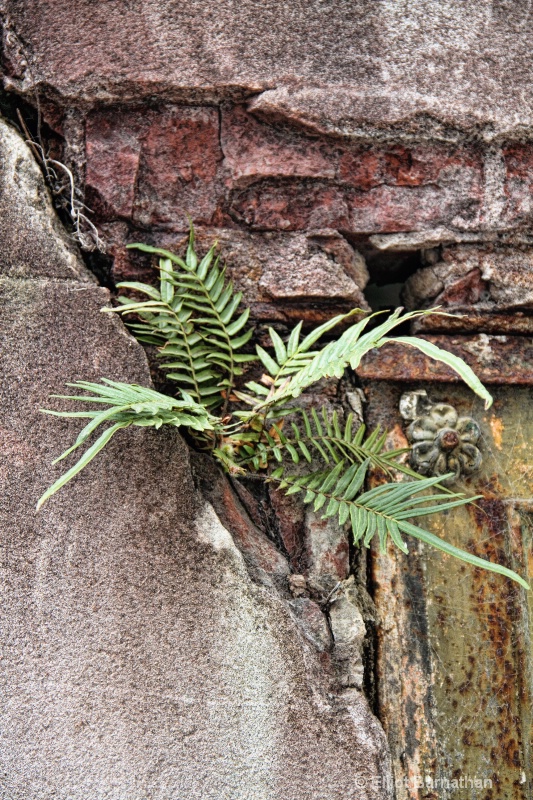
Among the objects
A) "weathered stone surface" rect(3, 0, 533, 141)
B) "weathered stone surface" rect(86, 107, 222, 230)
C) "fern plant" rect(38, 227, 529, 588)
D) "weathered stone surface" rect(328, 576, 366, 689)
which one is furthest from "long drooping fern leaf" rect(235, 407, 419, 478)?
"weathered stone surface" rect(3, 0, 533, 141)

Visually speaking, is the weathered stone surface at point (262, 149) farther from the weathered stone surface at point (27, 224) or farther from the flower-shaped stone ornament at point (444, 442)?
the flower-shaped stone ornament at point (444, 442)

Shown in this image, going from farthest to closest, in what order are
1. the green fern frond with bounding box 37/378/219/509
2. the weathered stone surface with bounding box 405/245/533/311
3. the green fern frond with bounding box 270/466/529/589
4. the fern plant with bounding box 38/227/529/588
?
1. the weathered stone surface with bounding box 405/245/533/311
2. the fern plant with bounding box 38/227/529/588
3. the green fern frond with bounding box 270/466/529/589
4. the green fern frond with bounding box 37/378/219/509

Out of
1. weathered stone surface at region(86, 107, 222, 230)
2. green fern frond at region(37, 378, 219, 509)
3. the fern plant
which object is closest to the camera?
green fern frond at region(37, 378, 219, 509)

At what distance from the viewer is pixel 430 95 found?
1818 mm

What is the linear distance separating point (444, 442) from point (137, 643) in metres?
0.83

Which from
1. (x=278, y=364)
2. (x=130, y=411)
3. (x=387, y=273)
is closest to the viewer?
(x=130, y=411)

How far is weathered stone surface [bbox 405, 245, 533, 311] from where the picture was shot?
74.5 inches

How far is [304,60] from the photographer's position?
1.80m

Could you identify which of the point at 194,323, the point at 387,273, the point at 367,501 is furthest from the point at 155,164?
the point at 367,501

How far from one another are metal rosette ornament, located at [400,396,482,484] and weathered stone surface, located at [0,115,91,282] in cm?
86

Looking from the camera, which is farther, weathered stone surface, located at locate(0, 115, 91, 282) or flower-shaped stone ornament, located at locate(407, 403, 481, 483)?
flower-shaped stone ornament, located at locate(407, 403, 481, 483)

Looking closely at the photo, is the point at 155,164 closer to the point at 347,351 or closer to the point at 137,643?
the point at 347,351

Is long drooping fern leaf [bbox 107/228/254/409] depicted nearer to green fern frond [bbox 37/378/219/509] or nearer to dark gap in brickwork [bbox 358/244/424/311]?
green fern frond [bbox 37/378/219/509]

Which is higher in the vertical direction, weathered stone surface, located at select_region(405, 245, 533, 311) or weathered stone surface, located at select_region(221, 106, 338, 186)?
weathered stone surface, located at select_region(221, 106, 338, 186)
